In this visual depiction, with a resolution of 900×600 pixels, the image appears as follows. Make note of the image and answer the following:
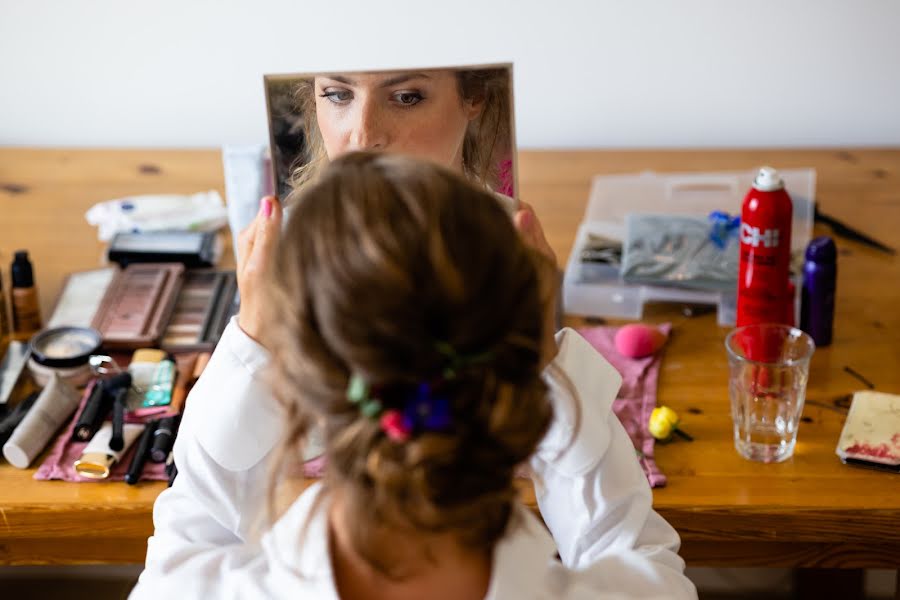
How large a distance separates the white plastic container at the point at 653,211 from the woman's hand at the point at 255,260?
53 centimetres

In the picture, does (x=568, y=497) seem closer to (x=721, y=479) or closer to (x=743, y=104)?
(x=721, y=479)

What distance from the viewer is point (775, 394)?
4.48 feet

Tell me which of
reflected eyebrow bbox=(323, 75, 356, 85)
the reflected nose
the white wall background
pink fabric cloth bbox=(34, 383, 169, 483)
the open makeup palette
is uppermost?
reflected eyebrow bbox=(323, 75, 356, 85)

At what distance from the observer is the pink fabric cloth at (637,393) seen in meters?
1.34

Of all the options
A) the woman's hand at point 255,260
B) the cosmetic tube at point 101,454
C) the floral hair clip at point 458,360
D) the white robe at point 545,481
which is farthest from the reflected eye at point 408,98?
the floral hair clip at point 458,360

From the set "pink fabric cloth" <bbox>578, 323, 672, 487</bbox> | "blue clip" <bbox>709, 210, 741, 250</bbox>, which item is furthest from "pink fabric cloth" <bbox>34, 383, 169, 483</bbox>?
"blue clip" <bbox>709, 210, 741, 250</bbox>

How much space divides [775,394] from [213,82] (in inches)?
46.1

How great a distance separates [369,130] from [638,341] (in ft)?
1.36

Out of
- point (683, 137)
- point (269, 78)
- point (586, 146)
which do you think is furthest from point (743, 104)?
point (269, 78)

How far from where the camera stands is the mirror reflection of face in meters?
1.37

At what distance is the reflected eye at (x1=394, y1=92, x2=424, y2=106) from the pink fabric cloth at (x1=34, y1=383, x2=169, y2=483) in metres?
0.43

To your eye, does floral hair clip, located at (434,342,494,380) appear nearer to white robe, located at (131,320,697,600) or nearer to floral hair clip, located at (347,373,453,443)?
floral hair clip, located at (347,373,453,443)

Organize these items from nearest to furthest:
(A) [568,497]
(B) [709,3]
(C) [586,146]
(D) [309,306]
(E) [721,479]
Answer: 1. (D) [309,306]
2. (A) [568,497]
3. (E) [721,479]
4. (B) [709,3]
5. (C) [586,146]

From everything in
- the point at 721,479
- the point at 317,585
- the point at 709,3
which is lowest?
the point at 721,479
